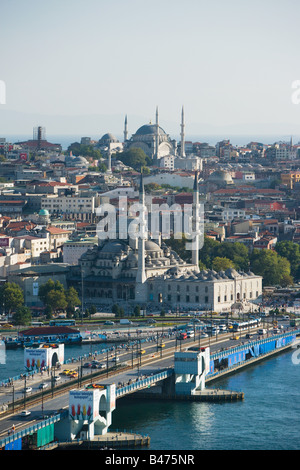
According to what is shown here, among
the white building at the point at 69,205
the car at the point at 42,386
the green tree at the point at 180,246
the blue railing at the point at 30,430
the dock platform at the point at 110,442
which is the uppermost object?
the white building at the point at 69,205

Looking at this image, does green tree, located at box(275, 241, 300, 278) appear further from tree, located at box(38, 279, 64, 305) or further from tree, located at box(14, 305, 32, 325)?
tree, located at box(14, 305, 32, 325)

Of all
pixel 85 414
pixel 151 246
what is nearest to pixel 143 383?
pixel 85 414

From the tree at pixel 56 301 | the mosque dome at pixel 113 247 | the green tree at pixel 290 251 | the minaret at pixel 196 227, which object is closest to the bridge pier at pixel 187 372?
the tree at pixel 56 301

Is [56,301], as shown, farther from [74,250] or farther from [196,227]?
[196,227]

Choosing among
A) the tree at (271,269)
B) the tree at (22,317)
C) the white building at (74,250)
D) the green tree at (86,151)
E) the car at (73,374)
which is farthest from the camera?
the green tree at (86,151)

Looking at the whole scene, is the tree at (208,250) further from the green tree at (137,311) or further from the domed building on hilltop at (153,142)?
the domed building on hilltop at (153,142)
